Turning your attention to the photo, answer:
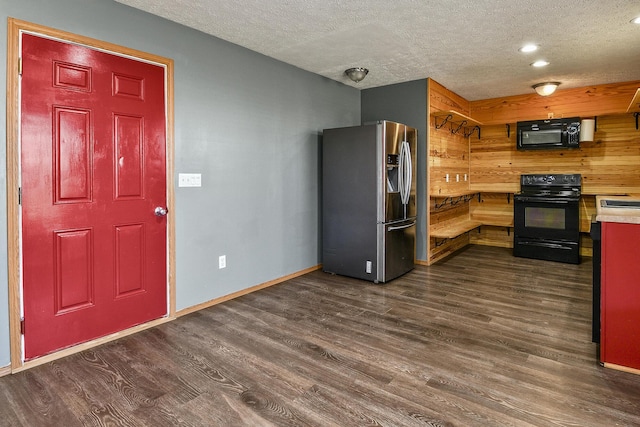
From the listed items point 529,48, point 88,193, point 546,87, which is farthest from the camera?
point 546,87

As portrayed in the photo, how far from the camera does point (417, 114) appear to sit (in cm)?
478

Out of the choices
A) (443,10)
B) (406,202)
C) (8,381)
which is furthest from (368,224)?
(8,381)

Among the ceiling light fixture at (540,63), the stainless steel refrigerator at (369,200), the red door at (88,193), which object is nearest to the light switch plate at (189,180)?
the red door at (88,193)

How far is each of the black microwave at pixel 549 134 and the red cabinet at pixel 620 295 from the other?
346 cm

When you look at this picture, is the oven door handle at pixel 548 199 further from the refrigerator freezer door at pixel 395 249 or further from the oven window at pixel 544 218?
the refrigerator freezer door at pixel 395 249

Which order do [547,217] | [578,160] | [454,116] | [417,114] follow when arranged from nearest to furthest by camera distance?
[417,114] → [454,116] → [547,217] → [578,160]

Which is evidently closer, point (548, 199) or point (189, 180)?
point (189, 180)

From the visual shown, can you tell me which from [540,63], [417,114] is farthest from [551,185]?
[417,114]

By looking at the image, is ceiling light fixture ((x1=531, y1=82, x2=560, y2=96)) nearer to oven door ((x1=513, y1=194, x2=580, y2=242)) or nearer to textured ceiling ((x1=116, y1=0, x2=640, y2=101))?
textured ceiling ((x1=116, y1=0, x2=640, y2=101))

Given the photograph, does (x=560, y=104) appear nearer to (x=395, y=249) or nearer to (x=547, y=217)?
(x=547, y=217)

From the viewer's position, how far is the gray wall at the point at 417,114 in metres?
4.75

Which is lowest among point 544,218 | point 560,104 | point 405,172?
point 544,218

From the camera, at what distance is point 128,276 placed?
2.80 meters

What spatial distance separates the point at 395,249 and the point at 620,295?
85.6 inches
